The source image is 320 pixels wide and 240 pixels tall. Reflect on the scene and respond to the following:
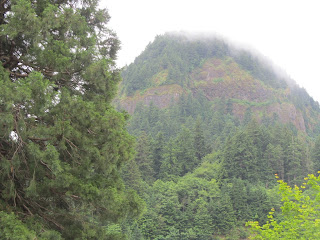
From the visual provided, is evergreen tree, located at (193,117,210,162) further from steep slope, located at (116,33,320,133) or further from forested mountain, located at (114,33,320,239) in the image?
steep slope, located at (116,33,320,133)

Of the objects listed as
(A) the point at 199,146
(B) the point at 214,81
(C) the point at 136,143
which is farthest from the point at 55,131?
(B) the point at 214,81

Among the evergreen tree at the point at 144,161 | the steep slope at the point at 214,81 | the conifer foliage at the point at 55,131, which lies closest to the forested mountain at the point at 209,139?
the evergreen tree at the point at 144,161

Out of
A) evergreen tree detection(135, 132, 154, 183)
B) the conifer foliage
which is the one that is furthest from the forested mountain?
the conifer foliage

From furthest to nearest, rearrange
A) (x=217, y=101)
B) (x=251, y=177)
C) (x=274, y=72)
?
(x=274, y=72)
(x=217, y=101)
(x=251, y=177)

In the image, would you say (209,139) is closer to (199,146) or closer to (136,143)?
(199,146)

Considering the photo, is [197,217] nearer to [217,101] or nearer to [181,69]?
[217,101]

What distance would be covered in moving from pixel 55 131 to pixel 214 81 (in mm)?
79392

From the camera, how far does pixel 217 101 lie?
253 ft

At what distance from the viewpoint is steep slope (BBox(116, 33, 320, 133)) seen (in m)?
75.2

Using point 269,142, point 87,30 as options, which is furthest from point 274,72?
point 87,30

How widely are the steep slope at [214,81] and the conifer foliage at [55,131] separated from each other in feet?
209

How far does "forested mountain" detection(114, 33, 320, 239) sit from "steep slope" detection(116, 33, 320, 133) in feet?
0.98

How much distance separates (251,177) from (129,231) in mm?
20795

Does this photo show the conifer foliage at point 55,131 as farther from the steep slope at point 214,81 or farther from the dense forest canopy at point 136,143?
the steep slope at point 214,81
